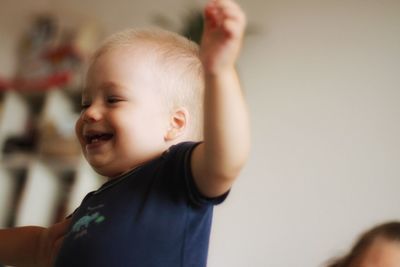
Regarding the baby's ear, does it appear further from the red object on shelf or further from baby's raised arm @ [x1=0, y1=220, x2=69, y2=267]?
the red object on shelf

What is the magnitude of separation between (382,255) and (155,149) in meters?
0.45

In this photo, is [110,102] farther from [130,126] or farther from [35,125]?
[35,125]

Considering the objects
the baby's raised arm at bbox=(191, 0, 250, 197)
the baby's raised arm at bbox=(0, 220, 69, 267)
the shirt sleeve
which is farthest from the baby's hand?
the baby's raised arm at bbox=(0, 220, 69, 267)

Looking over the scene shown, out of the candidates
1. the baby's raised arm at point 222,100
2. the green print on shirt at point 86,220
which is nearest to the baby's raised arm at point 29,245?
the green print on shirt at point 86,220

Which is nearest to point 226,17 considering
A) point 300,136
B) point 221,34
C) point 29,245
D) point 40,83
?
point 221,34

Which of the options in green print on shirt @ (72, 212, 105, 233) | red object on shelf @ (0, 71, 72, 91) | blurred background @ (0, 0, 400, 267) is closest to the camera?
green print on shirt @ (72, 212, 105, 233)

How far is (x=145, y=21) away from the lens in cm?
261

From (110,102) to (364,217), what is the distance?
3.71 feet

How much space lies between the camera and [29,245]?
2.67 ft

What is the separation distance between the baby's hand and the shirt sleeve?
0.13m

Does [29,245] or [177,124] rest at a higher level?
[177,124]

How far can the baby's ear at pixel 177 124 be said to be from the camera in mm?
733

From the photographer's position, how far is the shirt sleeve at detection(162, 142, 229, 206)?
1.92 feet

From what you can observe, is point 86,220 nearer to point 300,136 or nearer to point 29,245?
point 29,245
